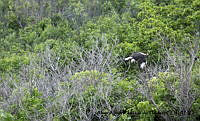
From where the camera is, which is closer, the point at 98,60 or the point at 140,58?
the point at 98,60

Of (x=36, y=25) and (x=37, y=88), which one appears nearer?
(x=37, y=88)

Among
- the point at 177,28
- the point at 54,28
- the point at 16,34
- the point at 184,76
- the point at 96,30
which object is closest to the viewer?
the point at 184,76

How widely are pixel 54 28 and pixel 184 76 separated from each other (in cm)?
1214

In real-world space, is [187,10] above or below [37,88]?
above

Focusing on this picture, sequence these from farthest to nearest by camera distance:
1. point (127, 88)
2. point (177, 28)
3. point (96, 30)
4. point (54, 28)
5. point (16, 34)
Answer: point (16, 34) → point (54, 28) → point (96, 30) → point (177, 28) → point (127, 88)

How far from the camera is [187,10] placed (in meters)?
15.8

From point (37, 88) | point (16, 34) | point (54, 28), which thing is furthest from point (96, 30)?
point (37, 88)

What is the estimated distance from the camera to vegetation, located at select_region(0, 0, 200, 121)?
308 inches

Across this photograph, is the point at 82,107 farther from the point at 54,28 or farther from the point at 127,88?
the point at 54,28

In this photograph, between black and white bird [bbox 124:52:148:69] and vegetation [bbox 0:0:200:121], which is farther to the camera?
black and white bird [bbox 124:52:148:69]

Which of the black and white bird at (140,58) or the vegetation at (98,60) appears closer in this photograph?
the vegetation at (98,60)

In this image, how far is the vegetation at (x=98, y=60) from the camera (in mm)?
7812

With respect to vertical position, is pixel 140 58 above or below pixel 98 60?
below

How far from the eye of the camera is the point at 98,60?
10734 millimetres
